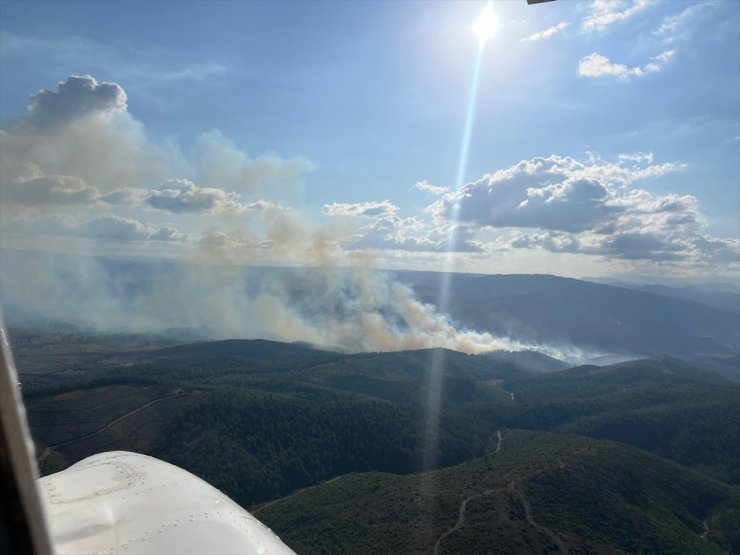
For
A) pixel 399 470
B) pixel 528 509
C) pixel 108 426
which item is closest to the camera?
pixel 528 509

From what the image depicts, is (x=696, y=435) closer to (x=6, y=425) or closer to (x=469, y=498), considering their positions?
(x=469, y=498)

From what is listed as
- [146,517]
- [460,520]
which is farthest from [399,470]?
[146,517]

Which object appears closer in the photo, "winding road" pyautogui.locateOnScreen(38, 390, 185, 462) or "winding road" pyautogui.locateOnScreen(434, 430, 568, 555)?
"winding road" pyautogui.locateOnScreen(434, 430, 568, 555)

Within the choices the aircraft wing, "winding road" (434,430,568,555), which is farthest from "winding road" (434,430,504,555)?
the aircraft wing

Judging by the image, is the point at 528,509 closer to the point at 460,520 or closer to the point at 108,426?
the point at 460,520

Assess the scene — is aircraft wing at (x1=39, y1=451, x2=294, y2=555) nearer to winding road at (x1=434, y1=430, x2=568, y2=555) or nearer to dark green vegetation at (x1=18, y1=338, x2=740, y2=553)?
winding road at (x1=434, y1=430, x2=568, y2=555)

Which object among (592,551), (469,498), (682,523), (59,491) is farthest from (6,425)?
(682,523)

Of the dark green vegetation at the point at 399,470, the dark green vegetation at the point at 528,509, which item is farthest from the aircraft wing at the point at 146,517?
the dark green vegetation at the point at 399,470

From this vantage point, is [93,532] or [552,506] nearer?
[93,532]
